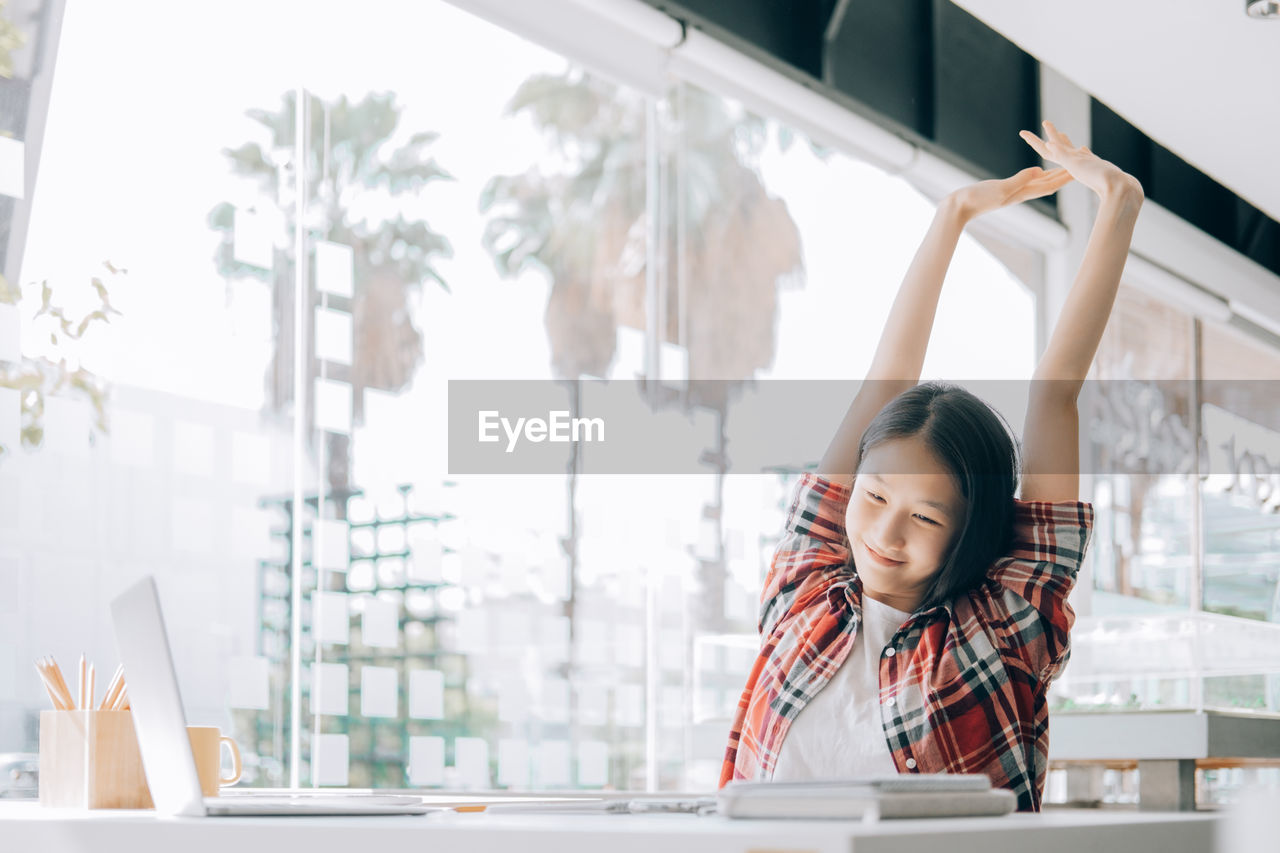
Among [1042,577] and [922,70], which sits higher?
[922,70]

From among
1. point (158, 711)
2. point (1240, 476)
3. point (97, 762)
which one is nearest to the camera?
point (158, 711)

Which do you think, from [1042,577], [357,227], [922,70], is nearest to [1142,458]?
[922,70]

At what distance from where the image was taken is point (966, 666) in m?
1.36

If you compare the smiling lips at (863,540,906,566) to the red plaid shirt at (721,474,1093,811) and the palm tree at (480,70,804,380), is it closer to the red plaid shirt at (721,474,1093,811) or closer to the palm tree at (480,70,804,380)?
the red plaid shirt at (721,474,1093,811)

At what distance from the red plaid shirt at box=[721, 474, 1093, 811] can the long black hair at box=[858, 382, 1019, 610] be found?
0.07ft

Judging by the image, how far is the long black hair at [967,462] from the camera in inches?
55.3

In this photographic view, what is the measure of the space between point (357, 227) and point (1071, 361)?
77.2 inches

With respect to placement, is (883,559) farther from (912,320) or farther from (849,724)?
(912,320)

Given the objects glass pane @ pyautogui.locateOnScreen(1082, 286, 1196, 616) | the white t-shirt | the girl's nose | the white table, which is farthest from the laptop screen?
glass pane @ pyautogui.locateOnScreen(1082, 286, 1196, 616)

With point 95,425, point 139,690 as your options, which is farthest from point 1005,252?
point 139,690

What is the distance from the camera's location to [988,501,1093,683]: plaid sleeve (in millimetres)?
1394

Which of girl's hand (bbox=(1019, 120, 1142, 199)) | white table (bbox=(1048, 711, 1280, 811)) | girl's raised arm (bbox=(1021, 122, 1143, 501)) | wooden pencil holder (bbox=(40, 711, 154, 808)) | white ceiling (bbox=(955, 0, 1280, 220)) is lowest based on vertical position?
white table (bbox=(1048, 711, 1280, 811))

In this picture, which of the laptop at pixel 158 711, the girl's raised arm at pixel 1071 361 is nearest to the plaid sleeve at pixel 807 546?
the girl's raised arm at pixel 1071 361

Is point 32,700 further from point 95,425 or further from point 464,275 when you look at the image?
point 464,275
